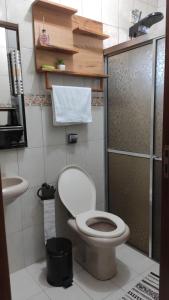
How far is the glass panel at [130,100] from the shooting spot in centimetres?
192

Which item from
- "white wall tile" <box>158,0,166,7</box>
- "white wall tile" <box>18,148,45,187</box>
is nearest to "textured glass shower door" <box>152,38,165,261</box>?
"white wall tile" <box>18,148,45,187</box>

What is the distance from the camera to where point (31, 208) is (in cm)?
197

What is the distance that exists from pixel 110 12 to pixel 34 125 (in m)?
1.35

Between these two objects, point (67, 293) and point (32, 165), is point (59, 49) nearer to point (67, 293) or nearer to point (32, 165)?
point (32, 165)

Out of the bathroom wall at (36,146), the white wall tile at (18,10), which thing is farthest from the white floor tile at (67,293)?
the white wall tile at (18,10)

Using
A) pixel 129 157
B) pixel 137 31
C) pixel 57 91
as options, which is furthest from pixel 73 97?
pixel 137 31

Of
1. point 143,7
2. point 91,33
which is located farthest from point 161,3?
point 91,33

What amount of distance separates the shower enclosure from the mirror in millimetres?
902

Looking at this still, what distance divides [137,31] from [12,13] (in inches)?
43.4

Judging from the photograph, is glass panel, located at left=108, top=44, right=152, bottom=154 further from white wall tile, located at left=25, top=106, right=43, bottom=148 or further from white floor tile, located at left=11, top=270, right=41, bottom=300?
white floor tile, located at left=11, top=270, right=41, bottom=300

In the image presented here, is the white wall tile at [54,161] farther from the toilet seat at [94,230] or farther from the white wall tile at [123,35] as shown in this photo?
the white wall tile at [123,35]

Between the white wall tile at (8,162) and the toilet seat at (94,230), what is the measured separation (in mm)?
634

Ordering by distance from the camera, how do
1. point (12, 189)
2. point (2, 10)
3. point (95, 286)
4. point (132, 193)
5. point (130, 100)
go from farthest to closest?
point (132, 193) < point (130, 100) < point (95, 286) < point (2, 10) < point (12, 189)

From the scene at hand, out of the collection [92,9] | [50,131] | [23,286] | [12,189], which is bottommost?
[23,286]
